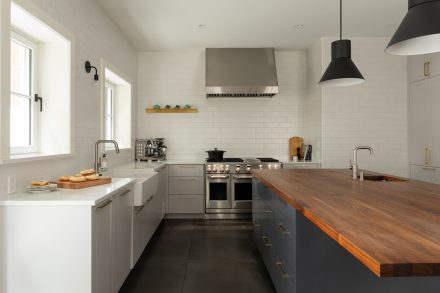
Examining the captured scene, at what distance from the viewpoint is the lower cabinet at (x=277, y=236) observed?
199 cm

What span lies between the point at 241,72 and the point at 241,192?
1952mm

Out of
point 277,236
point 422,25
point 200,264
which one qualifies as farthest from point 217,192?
point 422,25

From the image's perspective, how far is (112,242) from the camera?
2234 mm

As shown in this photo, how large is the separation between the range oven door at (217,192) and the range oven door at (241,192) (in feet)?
0.26

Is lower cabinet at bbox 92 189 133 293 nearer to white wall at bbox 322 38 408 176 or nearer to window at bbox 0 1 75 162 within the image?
window at bbox 0 1 75 162

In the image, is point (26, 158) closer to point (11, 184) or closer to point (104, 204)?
point (11, 184)

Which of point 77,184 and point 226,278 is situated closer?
point 77,184

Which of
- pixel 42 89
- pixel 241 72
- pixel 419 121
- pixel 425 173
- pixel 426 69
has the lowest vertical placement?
pixel 425 173

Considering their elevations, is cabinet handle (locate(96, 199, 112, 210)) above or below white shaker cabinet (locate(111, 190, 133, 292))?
above

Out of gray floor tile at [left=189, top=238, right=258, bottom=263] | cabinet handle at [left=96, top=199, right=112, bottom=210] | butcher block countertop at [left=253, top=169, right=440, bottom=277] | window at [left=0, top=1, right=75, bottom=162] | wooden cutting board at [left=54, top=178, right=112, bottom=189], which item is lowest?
gray floor tile at [left=189, top=238, right=258, bottom=263]

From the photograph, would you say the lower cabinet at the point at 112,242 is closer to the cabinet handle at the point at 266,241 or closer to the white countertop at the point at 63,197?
the white countertop at the point at 63,197

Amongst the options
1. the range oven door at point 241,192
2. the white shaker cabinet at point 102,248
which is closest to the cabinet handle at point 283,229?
the white shaker cabinet at point 102,248

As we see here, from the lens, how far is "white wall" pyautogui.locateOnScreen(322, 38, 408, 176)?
4789 mm

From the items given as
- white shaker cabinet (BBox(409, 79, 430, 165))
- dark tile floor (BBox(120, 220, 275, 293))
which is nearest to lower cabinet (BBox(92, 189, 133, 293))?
dark tile floor (BBox(120, 220, 275, 293))
